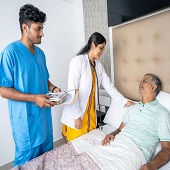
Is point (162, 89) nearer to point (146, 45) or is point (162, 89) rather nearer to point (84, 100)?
point (146, 45)

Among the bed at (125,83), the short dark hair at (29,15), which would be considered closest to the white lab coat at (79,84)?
the bed at (125,83)

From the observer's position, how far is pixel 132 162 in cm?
105

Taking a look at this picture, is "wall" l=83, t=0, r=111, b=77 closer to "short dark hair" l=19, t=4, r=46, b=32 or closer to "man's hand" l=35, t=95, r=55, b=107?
"short dark hair" l=19, t=4, r=46, b=32

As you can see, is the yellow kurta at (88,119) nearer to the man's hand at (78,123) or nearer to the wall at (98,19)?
the man's hand at (78,123)

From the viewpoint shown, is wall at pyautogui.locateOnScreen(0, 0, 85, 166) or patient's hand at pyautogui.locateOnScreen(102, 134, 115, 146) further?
wall at pyautogui.locateOnScreen(0, 0, 85, 166)

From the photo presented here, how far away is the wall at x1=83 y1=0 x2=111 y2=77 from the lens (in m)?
2.04

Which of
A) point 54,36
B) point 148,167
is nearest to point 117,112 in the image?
point 148,167

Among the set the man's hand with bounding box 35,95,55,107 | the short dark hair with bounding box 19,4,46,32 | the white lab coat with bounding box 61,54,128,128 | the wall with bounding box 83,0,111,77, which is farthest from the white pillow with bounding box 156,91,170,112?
the short dark hair with bounding box 19,4,46,32

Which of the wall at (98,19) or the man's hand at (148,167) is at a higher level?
the wall at (98,19)

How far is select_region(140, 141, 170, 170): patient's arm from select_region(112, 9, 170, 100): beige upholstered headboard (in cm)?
56

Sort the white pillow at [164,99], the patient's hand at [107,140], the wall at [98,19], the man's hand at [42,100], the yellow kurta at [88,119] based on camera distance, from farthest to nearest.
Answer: the wall at [98,19]
the yellow kurta at [88,119]
the white pillow at [164,99]
the patient's hand at [107,140]
the man's hand at [42,100]

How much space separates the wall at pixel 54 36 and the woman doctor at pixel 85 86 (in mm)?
805

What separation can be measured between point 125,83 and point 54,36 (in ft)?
3.88

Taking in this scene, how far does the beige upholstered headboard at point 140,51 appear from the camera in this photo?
148 centimetres
